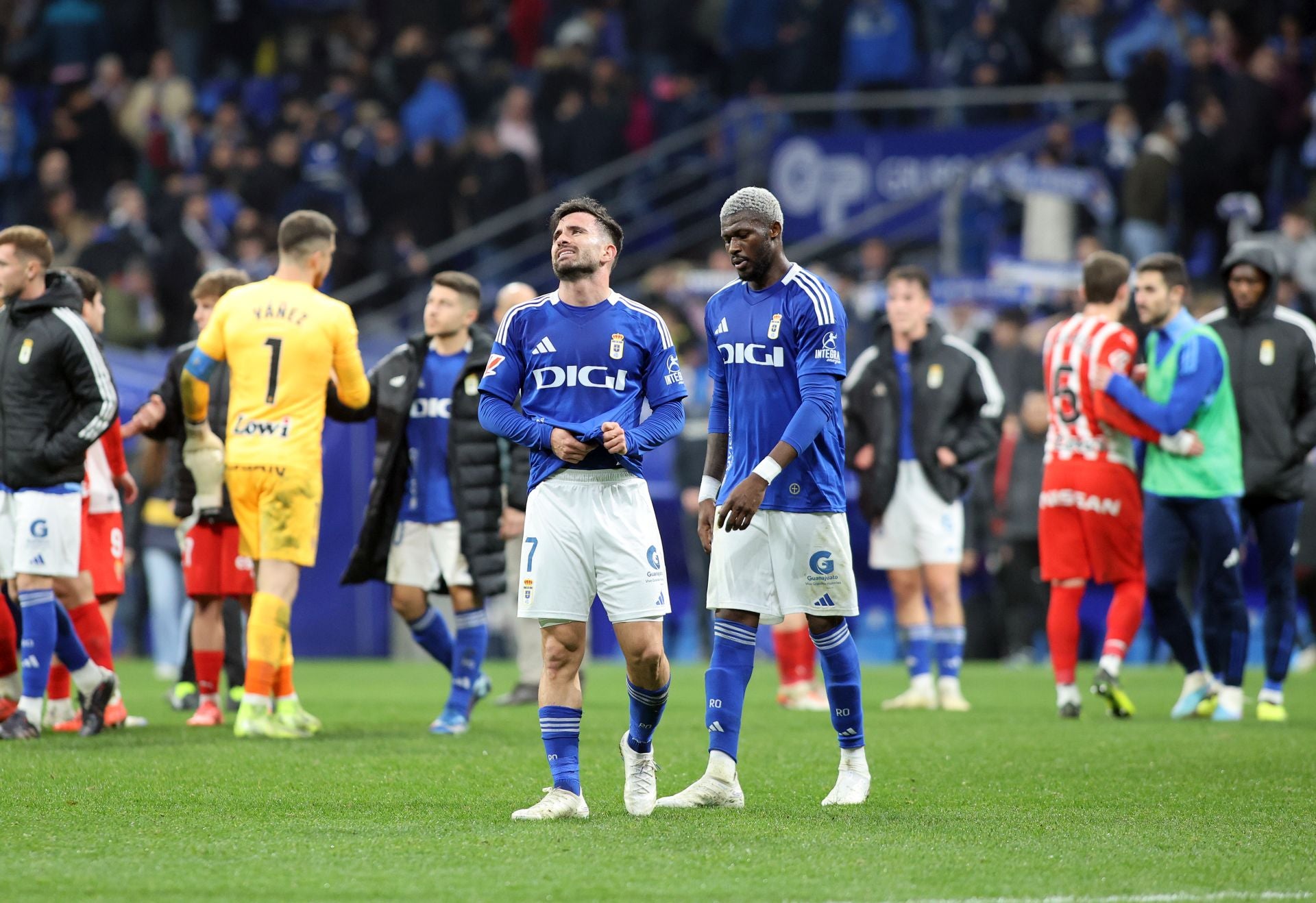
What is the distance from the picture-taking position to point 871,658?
17266mm

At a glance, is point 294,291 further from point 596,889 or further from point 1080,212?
point 1080,212

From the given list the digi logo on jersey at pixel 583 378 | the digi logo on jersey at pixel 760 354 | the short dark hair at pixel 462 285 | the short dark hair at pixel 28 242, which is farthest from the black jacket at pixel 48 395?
the digi logo on jersey at pixel 760 354

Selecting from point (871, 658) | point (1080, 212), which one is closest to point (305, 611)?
point (871, 658)

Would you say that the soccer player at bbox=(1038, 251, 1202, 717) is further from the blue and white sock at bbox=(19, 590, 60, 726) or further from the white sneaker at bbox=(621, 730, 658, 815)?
the blue and white sock at bbox=(19, 590, 60, 726)

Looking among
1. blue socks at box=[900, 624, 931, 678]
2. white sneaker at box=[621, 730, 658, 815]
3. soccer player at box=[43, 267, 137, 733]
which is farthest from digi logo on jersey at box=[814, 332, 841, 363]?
blue socks at box=[900, 624, 931, 678]

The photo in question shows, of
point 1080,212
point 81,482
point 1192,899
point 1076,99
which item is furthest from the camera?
point 1076,99

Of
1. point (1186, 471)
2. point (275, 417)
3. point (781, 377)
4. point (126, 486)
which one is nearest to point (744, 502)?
point (781, 377)

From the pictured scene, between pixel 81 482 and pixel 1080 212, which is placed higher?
pixel 1080 212

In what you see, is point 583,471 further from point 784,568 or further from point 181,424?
point 181,424

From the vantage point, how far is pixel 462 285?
992cm

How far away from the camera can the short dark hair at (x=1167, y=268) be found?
10453mm

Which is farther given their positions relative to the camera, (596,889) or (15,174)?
(15,174)

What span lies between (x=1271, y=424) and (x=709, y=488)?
501 centimetres

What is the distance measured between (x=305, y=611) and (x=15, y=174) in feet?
34.0
